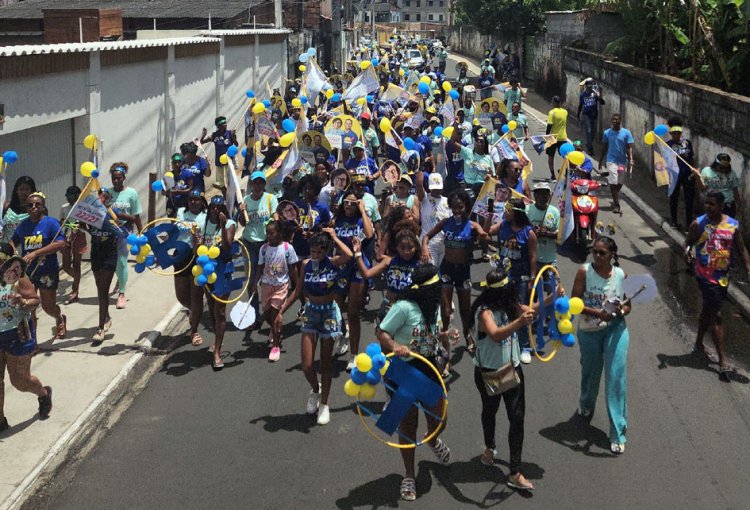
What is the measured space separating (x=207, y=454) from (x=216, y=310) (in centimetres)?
230

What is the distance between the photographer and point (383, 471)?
672 centimetres

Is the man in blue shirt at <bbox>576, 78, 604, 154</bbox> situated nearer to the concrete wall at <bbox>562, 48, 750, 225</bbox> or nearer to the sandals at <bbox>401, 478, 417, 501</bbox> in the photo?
the concrete wall at <bbox>562, 48, 750, 225</bbox>

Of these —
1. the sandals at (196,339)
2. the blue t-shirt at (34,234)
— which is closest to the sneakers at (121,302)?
the sandals at (196,339)

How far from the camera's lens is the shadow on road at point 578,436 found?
23.1 feet

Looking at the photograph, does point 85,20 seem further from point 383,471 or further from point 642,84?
point 383,471

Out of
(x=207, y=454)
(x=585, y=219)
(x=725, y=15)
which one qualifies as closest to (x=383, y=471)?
(x=207, y=454)

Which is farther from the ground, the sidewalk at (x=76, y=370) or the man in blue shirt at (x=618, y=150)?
the man in blue shirt at (x=618, y=150)

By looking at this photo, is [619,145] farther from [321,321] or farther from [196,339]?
[321,321]

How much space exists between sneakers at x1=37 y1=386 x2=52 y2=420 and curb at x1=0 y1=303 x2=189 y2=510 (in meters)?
0.29

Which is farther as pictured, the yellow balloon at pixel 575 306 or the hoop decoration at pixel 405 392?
the yellow balloon at pixel 575 306

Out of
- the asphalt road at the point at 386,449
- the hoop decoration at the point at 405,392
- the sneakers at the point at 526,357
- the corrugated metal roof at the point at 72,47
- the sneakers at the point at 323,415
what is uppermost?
the corrugated metal roof at the point at 72,47

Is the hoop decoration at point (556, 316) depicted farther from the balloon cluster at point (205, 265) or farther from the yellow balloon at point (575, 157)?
the yellow balloon at point (575, 157)

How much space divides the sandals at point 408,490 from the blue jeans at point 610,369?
173cm

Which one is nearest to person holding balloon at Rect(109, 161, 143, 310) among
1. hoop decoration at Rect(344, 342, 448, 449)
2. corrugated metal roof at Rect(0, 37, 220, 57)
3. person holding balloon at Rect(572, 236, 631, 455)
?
corrugated metal roof at Rect(0, 37, 220, 57)
